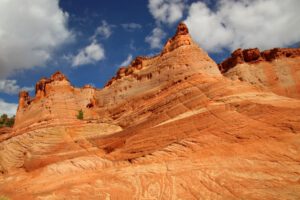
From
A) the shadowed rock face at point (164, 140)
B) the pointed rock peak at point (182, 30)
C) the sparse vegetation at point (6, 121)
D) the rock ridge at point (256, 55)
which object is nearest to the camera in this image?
the shadowed rock face at point (164, 140)

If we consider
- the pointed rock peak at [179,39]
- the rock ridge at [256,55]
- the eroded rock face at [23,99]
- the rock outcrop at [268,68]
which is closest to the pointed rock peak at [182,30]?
the pointed rock peak at [179,39]

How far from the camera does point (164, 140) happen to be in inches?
860

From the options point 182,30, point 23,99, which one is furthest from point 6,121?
point 182,30

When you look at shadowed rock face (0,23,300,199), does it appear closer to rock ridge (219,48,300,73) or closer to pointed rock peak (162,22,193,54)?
pointed rock peak (162,22,193,54)

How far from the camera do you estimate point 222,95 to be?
23.3 metres

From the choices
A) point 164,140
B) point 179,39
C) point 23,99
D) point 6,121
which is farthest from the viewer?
point 6,121

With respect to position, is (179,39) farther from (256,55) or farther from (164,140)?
(256,55)

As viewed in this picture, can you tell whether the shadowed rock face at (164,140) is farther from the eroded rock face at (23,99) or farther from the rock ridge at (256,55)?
the rock ridge at (256,55)

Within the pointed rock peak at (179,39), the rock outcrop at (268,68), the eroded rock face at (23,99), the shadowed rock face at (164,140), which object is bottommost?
the shadowed rock face at (164,140)

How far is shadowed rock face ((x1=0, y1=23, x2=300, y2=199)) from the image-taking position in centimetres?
1638

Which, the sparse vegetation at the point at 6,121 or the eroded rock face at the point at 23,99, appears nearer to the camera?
the eroded rock face at the point at 23,99

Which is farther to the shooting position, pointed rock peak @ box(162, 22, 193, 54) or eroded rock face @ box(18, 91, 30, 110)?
eroded rock face @ box(18, 91, 30, 110)

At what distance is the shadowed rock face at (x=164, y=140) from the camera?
53.7 ft

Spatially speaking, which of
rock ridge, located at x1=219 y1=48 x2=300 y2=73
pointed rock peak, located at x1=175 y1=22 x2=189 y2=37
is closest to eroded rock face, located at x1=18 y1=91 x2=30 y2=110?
pointed rock peak, located at x1=175 y1=22 x2=189 y2=37
